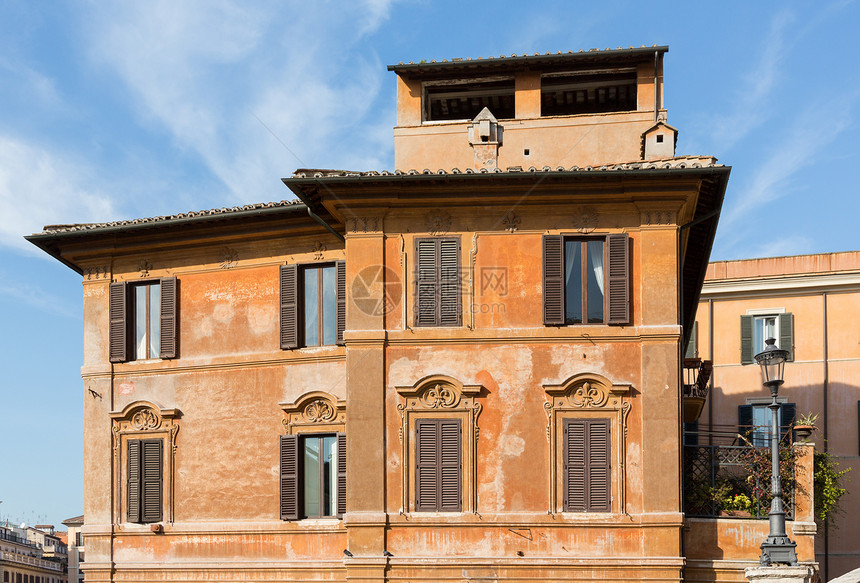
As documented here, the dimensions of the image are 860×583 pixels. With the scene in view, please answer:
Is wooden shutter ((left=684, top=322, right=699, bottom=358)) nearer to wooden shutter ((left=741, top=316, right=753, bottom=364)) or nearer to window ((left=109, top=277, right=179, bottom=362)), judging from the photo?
wooden shutter ((left=741, top=316, right=753, bottom=364))

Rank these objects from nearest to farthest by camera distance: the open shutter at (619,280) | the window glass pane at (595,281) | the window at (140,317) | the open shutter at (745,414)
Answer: the open shutter at (619,280) < the window glass pane at (595,281) < the window at (140,317) < the open shutter at (745,414)

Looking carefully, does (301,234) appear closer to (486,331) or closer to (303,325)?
(303,325)

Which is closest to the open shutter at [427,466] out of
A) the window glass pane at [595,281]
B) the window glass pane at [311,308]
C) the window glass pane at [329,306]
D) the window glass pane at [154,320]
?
the window glass pane at [329,306]

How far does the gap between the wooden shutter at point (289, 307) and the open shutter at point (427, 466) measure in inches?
120

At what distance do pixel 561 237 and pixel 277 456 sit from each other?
630 centimetres

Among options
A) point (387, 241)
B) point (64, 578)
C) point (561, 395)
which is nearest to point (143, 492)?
point (387, 241)

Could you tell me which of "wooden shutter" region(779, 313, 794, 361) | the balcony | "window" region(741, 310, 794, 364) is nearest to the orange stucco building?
the balcony

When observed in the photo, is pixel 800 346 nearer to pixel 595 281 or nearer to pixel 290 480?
pixel 595 281

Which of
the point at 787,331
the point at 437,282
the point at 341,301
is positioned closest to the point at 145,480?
the point at 341,301

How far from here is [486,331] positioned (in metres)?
17.3

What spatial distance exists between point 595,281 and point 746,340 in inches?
805

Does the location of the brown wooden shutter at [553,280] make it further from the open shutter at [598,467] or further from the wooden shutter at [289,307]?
the wooden shutter at [289,307]

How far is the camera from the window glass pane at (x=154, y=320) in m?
19.9

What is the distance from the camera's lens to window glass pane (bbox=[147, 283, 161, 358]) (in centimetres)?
1991
